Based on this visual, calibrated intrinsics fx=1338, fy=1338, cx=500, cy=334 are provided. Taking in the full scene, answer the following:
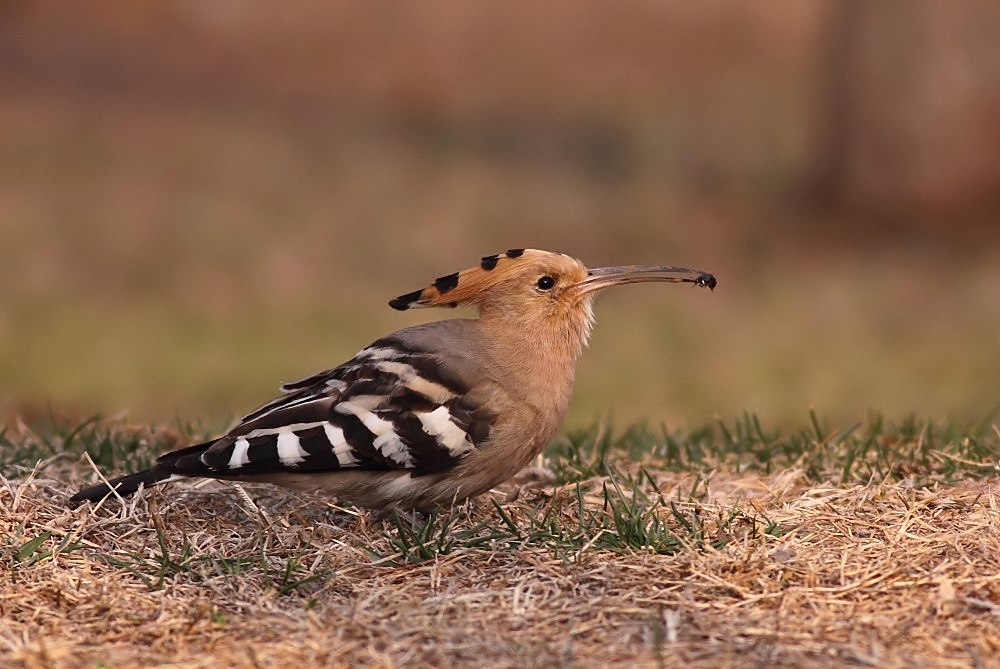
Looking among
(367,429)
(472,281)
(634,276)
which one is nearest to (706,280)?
(634,276)

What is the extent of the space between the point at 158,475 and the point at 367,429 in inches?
22.8

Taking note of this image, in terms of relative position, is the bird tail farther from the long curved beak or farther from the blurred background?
the blurred background

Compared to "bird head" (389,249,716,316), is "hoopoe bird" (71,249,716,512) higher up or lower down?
lower down

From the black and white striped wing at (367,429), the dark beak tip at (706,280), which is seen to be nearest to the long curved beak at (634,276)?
the dark beak tip at (706,280)

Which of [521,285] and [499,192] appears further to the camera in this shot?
[499,192]

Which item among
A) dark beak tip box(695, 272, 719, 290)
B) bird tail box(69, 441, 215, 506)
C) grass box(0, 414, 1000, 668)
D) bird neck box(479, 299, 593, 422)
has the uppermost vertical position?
dark beak tip box(695, 272, 719, 290)

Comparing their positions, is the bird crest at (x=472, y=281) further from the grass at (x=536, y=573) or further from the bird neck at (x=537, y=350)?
the grass at (x=536, y=573)

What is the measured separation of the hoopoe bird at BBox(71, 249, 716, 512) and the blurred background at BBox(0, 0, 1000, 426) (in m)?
1.76

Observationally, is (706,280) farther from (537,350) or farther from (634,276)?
(537,350)

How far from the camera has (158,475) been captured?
3.64 meters

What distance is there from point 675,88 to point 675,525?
13.2 m

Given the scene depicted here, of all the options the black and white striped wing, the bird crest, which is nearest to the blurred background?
the bird crest

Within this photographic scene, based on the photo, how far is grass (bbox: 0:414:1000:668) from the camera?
2.95m

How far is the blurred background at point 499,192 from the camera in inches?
338
